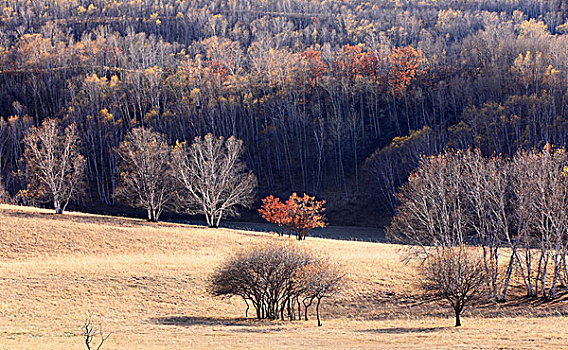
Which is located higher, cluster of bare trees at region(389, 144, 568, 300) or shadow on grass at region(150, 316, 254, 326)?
cluster of bare trees at region(389, 144, 568, 300)

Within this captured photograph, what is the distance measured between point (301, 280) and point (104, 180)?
78746 mm

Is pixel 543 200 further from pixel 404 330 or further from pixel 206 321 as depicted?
pixel 206 321

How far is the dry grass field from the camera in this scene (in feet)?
80.0

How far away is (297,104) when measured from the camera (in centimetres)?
A: 10931

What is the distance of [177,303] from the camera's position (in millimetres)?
37344

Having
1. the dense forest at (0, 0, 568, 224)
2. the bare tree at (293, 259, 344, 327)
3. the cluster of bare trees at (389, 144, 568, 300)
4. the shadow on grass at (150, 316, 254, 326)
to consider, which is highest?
the dense forest at (0, 0, 568, 224)

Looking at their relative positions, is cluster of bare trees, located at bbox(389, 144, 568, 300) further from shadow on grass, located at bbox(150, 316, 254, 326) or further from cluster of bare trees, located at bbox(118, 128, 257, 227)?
cluster of bare trees, located at bbox(118, 128, 257, 227)

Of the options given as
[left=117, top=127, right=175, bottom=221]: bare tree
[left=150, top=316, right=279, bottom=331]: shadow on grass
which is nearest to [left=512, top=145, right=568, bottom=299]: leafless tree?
[left=150, top=316, right=279, bottom=331]: shadow on grass

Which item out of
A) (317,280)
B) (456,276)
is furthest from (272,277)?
(456,276)

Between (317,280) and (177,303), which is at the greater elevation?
(317,280)

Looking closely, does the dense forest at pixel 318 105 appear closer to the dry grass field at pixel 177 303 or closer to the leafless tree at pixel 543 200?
the dry grass field at pixel 177 303

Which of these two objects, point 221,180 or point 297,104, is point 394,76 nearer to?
point 297,104

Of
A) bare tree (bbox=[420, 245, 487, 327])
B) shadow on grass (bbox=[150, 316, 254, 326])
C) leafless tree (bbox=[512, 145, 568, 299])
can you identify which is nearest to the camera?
bare tree (bbox=[420, 245, 487, 327])

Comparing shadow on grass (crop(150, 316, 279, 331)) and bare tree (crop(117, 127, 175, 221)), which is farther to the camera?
bare tree (crop(117, 127, 175, 221))
